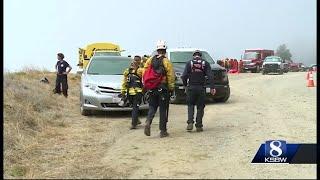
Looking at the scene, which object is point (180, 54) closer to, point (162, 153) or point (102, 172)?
point (162, 153)

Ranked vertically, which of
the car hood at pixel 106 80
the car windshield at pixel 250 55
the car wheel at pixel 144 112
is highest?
the car hood at pixel 106 80

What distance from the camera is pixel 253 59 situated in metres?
40.2

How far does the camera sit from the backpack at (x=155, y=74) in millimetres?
9148

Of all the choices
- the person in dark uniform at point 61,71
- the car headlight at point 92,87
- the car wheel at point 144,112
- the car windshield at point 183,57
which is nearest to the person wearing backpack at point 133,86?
the car headlight at point 92,87

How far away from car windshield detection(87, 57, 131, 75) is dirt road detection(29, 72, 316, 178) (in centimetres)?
117

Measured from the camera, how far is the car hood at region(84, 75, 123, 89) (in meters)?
12.2

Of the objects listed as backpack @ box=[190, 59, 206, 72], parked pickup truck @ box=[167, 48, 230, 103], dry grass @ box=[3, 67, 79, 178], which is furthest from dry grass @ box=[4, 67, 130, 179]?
parked pickup truck @ box=[167, 48, 230, 103]

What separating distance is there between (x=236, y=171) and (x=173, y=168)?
81 cm

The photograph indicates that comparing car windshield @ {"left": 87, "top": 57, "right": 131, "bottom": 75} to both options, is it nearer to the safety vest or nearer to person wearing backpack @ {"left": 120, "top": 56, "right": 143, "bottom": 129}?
person wearing backpack @ {"left": 120, "top": 56, "right": 143, "bottom": 129}

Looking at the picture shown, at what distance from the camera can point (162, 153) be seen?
7652 mm

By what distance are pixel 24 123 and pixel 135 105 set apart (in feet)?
7.20

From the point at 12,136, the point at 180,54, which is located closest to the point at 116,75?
the point at 180,54

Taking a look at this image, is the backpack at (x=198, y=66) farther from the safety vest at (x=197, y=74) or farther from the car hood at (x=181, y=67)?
the car hood at (x=181, y=67)

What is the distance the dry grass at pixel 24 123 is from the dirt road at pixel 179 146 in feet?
0.87
